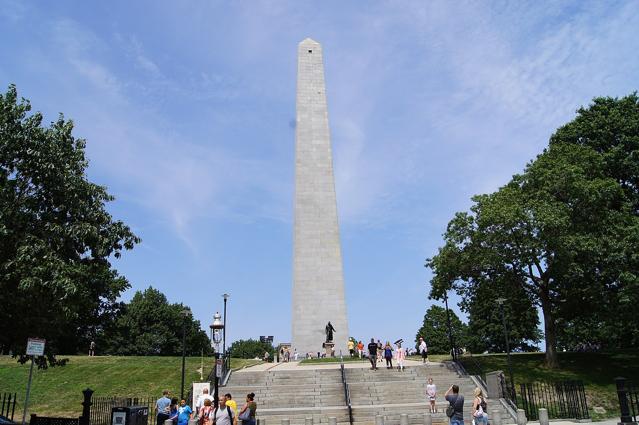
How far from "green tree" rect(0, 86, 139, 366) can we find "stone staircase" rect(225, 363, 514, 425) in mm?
8011

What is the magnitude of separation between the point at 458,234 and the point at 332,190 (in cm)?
1624

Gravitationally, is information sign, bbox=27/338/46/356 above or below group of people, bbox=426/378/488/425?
above

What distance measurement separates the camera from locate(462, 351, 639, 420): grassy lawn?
77.9 ft

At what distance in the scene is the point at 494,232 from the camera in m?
26.9

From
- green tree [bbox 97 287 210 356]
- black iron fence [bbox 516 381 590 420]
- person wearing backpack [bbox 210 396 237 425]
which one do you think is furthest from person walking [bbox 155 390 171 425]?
green tree [bbox 97 287 210 356]

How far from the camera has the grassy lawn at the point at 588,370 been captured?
23752mm

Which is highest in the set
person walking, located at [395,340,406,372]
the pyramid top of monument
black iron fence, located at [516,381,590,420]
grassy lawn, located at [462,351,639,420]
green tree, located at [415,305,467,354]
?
the pyramid top of monument

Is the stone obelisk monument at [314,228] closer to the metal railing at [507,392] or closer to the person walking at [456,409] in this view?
the metal railing at [507,392]

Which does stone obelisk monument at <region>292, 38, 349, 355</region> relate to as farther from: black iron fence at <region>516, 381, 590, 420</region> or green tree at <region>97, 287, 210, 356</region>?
green tree at <region>97, 287, 210, 356</region>

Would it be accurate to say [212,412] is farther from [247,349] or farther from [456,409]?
[247,349]

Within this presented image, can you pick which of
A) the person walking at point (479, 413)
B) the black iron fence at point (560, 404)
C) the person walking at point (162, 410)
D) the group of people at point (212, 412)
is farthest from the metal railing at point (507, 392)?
the person walking at point (162, 410)

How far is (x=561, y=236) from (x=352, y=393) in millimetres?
12977

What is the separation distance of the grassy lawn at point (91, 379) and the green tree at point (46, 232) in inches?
382

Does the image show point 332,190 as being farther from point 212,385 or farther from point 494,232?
point 212,385
